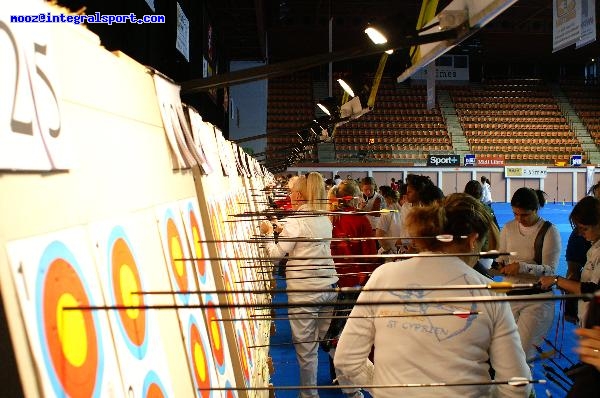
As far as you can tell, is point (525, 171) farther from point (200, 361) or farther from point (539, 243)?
point (200, 361)

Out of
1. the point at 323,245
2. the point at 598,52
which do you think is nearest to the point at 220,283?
the point at 323,245

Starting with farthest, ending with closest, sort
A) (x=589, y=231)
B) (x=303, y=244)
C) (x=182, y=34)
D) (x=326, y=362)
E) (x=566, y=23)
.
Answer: (x=182, y=34) → (x=566, y=23) → (x=326, y=362) → (x=303, y=244) → (x=589, y=231)

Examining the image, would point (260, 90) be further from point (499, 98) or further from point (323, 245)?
point (323, 245)

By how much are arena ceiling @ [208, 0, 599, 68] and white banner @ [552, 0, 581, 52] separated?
9844 mm

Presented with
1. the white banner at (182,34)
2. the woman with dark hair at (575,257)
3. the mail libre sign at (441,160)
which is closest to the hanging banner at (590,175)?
the mail libre sign at (441,160)

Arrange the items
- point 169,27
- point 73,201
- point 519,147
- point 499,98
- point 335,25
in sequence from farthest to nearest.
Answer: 1. point 499,98
2. point 519,147
3. point 335,25
4. point 169,27
5. point 73,201

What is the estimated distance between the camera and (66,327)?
0.55m

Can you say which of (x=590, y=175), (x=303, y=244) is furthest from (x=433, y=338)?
(x=590, y=175)

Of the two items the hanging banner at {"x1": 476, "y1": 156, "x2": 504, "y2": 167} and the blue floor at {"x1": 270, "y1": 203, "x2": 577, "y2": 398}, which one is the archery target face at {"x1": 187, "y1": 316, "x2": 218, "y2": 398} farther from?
the hanging banner at {"x1": 476, "y1": 156, "x2": 504, "y2": 167}

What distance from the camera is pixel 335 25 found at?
62.0ft

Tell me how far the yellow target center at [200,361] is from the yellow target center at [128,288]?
0.96ft

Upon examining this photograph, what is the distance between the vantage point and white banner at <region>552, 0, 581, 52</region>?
199 inches

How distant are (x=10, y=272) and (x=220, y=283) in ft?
3.42

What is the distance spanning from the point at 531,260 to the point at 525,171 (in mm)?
17490
